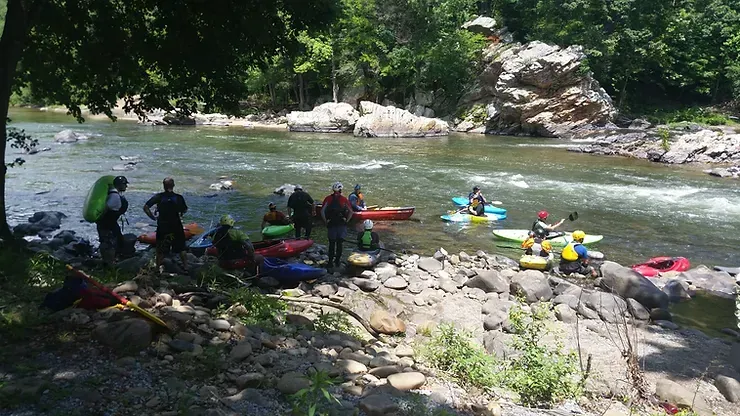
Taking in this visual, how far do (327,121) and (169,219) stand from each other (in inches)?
1206

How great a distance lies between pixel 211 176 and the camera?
19.2m

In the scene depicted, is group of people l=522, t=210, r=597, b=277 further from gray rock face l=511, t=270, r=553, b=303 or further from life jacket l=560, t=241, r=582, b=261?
gray rock face l=511, t=270, r=553, b=303

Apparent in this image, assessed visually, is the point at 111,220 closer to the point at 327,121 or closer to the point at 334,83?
the point at 327,121

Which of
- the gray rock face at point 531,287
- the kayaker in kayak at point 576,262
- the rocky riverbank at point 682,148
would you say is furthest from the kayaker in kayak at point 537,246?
the rocky riverbank at point 682,148

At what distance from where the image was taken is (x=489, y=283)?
354 inches

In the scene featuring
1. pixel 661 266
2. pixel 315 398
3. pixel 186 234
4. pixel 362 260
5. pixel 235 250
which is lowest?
pixel 661 266

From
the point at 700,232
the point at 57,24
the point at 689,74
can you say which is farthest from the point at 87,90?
the point at 689,74

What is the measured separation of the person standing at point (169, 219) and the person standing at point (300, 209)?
3401mm

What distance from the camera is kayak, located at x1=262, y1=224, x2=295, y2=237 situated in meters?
11.5

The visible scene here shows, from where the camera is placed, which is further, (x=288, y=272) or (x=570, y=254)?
(x=570, y=254)

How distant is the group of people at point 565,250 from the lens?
10.3m

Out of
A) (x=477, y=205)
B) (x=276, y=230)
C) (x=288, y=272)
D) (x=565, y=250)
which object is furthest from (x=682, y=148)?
(x=288, y=272)

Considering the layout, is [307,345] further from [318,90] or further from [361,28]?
[318,90]

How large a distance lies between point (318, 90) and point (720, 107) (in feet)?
118
